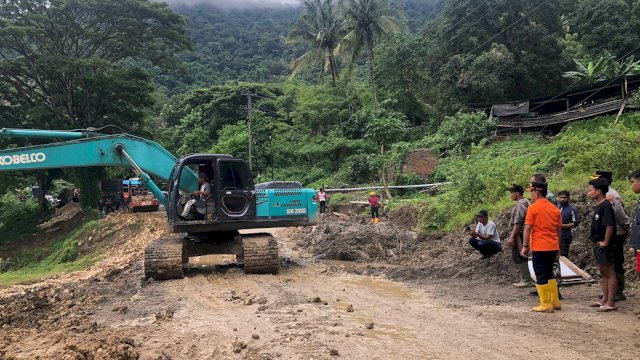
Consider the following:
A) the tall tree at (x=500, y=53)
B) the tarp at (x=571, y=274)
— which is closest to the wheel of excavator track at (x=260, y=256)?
the tarp at (x=571, y=274)

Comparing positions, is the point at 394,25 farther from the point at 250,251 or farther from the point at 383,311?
the point at 383,311

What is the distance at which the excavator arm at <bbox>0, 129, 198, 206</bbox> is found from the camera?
1073 centimetres

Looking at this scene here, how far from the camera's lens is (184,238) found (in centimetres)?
1070

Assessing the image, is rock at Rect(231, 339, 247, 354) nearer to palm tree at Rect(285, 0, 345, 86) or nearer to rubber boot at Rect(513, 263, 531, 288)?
Answer: rubber boot at Rect(513, 263, 531, 288)

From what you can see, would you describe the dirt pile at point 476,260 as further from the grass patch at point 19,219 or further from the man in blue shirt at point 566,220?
the grass patch at point 19,219

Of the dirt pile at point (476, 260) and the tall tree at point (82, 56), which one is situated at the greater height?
the tall tree at point (82, 56)

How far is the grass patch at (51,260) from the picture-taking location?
18.5m

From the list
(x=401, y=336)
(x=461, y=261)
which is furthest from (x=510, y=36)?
(x=401, y=336)

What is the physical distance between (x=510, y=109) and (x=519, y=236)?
914 inches

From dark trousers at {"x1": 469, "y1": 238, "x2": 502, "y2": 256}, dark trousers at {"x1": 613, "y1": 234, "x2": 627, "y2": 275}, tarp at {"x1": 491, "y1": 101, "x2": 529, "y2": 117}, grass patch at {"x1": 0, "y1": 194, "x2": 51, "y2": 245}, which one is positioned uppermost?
tarp at {"x1": 491, "y1": 101, "x2": 529, "y2": 117}

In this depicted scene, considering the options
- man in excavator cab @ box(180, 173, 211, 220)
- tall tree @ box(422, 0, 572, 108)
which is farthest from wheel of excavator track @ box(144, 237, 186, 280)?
tall tree @ box(422, 0, 572, 108)

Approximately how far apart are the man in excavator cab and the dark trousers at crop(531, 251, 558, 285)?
20.0 ft

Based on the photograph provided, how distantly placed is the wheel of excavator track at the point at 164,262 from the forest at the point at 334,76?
37.8 feet

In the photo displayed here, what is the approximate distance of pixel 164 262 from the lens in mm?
9758
